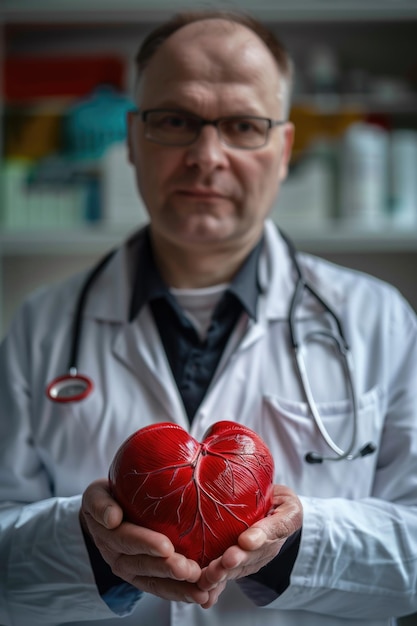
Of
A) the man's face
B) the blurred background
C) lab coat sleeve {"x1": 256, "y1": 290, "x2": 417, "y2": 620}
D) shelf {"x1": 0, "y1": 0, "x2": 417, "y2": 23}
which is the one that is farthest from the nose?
shelf {"x1": 0, "y1": 0, "x2": 417, "y2": 23}

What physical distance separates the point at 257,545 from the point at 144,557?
0.30 ft

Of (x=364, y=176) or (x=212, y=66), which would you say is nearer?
(x=212, y=66)

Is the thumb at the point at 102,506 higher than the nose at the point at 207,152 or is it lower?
lower

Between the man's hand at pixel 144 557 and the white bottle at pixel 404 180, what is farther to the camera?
the white bottle at pixel 404 180

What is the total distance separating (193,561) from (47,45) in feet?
5.25

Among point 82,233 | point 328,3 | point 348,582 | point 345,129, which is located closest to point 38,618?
point 348,582

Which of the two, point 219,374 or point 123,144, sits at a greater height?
point 123,144

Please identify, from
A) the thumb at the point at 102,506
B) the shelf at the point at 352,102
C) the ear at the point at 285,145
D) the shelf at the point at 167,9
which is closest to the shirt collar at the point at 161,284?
the ear at the point at 285,145

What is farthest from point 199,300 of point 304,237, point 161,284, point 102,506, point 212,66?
point 304,237

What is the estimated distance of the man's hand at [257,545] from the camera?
1.62ft

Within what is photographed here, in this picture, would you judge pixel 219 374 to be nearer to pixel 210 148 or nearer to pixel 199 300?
pixel 199 300

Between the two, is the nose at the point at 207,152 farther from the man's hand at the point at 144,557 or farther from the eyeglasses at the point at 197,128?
the man's hand at the point at 144,557

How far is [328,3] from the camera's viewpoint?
1590 mm

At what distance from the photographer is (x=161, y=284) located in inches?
35.1
